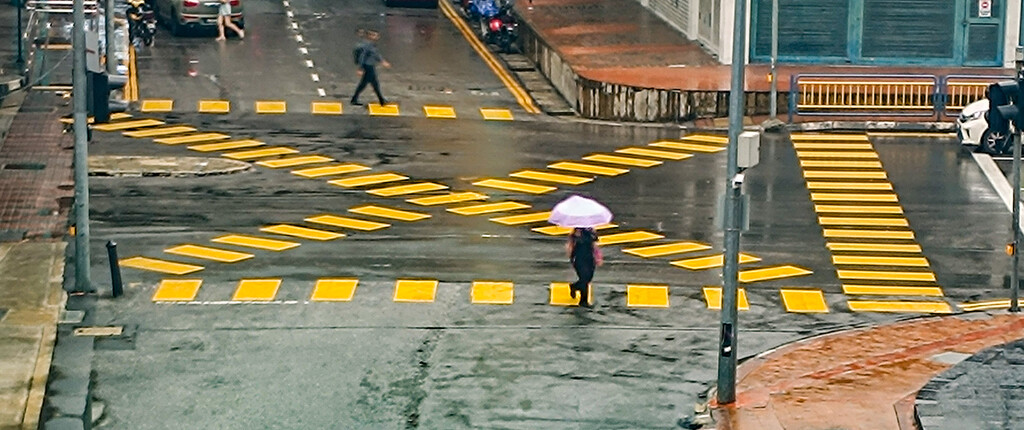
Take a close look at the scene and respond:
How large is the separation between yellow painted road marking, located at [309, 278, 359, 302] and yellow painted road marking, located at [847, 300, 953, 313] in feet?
23.1

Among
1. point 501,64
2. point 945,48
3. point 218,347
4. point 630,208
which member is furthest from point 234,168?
point 945,48

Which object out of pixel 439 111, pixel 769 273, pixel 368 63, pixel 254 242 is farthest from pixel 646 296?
pixel 368 63

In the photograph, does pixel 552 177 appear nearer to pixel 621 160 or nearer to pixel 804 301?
pixel 621 160

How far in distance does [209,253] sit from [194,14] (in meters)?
27.2

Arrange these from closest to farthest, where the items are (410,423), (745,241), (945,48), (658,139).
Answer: (410,423)
(745,241)
(658,139)
(945,48)

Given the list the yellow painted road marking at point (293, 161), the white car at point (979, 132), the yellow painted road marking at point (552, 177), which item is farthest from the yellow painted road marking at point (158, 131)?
the white car at point (979, 132)

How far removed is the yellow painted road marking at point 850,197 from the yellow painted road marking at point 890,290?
22.3ft

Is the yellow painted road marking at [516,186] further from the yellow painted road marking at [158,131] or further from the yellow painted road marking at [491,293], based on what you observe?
the yellow painted road marking at [158,131]

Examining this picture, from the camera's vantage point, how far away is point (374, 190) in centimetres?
3534

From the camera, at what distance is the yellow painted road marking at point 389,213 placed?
3269cm

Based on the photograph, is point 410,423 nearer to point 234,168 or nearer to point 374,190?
point 374,190

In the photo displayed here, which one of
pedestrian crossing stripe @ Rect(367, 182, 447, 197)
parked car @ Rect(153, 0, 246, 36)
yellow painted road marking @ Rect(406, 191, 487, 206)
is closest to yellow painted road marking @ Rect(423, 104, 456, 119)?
pedestrian crossing stripe @ Rect(367, 182, 447, 197)

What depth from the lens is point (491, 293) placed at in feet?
89.4

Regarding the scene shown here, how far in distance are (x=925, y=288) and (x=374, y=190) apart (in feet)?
37.1
